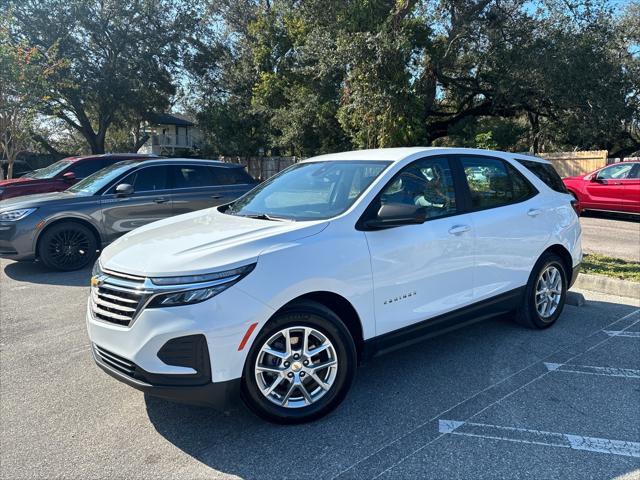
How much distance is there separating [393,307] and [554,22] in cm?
1910

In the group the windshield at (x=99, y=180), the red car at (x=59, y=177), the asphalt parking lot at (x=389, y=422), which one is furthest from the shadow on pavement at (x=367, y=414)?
the red car at (x=59, y=177)

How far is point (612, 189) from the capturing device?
13094 mm

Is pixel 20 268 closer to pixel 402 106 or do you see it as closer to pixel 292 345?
pixel 292 345

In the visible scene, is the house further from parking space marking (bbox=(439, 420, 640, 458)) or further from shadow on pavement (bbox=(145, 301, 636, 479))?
parking space marking (bbox=(439, 420, 640, 458))

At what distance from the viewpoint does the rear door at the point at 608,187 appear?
13.0 m

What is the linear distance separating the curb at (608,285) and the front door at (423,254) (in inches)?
124

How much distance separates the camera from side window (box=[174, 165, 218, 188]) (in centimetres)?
859

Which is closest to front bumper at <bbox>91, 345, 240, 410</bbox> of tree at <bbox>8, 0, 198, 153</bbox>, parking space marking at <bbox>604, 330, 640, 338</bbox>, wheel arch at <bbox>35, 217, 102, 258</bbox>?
parking space marking at <bbox>604, 330, 640, 338</bbox>

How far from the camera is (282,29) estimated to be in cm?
2606

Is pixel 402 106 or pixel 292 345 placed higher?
pixel 402 106

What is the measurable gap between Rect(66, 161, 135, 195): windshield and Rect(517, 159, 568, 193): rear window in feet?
20.4

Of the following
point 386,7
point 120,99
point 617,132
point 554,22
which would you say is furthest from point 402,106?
point 120,99

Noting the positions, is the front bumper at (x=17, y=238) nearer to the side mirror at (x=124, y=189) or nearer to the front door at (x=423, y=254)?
the side mirror at (x=124, y=189)

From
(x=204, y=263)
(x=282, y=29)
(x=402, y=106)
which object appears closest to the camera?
(x=204, y=263)
